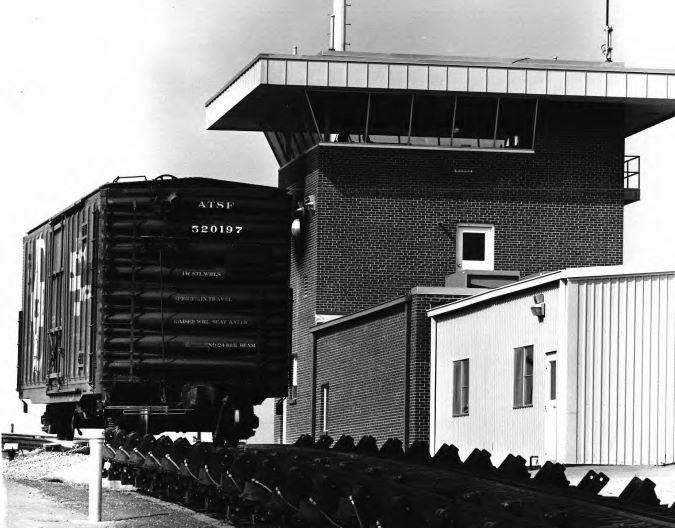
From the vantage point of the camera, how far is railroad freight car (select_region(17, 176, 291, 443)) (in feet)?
72.7

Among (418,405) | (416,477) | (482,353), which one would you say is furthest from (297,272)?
(416,477)

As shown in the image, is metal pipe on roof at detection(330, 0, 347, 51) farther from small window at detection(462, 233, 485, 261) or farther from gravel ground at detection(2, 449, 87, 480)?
gravel ground at detection(2, 449, 87, 480)

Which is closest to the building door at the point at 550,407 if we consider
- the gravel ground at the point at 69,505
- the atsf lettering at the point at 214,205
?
the atsf lettering at the point at 214,205

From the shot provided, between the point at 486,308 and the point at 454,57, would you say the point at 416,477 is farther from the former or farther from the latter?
the point at 454,57

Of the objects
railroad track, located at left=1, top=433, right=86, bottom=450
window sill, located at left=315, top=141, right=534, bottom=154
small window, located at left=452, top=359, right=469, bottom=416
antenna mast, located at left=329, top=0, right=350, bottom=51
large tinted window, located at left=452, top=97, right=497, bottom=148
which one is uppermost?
antenna mast, located at left=329, top=0, right=350, bottom=51

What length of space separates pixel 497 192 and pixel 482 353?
1317 cm

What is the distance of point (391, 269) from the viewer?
43.1m

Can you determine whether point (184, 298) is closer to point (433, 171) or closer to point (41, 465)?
point (41, 465)

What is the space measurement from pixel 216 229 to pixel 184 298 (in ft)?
3.64

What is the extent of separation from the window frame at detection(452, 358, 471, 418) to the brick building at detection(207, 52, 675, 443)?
811 cm

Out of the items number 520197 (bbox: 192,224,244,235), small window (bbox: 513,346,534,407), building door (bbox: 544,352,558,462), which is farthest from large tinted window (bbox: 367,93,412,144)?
number 520197 (bbox: 192,224,244,235)

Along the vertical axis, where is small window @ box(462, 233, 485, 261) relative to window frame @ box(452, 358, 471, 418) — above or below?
above

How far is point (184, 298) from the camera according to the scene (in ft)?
73.0

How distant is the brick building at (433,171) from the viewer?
4256 cm
